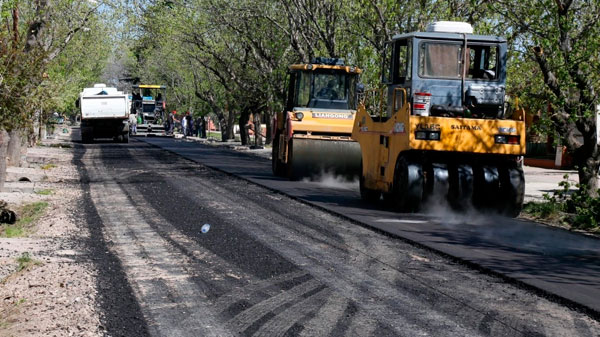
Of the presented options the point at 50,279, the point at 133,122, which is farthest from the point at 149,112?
the point at 50,279

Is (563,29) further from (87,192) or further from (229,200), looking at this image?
(87,192)

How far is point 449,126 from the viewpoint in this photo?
1606 cm

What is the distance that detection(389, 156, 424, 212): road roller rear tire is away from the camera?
53.6ft

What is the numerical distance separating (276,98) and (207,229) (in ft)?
103

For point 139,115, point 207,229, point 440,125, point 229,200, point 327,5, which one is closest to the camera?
point 207,229

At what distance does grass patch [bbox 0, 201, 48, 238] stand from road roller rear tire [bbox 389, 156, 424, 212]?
661cm

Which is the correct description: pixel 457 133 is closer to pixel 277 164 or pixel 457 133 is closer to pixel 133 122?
pixel 277 164

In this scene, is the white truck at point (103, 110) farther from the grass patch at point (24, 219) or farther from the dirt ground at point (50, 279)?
the grass patch at point (24, 219)

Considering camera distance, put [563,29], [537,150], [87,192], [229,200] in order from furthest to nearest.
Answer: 1. [537,150]
2. [87,192]
3. [229,200]
4. [563,29]

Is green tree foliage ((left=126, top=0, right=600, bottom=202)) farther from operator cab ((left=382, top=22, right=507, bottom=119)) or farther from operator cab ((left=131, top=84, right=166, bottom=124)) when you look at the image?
operator cab ((left=131, top=84, right=166, bottom=124))

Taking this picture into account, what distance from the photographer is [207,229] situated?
45.0 ft

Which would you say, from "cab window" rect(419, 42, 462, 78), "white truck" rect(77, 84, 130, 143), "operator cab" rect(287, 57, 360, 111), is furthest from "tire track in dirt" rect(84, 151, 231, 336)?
"white truck" rect(77, 84, 130, 143)

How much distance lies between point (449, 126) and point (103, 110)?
3596 centimetres

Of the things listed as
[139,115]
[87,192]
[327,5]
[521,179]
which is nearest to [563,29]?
[521,179]
